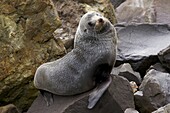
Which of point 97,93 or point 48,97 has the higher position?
point 97,93

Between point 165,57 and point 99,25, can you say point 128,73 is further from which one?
point 99,25

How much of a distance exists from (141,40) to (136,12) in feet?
5.97

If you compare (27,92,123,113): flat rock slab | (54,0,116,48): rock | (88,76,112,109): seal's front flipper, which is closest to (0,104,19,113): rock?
(27,92,123,113): flat rock slab

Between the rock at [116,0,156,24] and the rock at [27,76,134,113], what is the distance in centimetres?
455

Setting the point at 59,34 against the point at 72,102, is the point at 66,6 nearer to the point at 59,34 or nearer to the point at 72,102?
the point at 59,34

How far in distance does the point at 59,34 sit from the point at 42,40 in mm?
1239

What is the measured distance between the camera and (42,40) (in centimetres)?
660

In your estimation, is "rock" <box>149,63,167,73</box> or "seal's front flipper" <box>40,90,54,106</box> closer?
"seal's front flipper" <box>40,90,54,106</box>

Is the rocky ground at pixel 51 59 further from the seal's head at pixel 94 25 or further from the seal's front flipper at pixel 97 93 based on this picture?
the seal's head at pixel 94 25

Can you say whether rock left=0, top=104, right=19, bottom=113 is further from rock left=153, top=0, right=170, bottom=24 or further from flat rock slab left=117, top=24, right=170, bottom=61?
rock left=153, top=0, right=170, bottom=24

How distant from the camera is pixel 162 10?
403 inches

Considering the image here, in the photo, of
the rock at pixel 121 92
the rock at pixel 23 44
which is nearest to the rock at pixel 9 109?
→ the rock at pixel 23 44

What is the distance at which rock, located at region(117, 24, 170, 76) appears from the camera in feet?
25.0

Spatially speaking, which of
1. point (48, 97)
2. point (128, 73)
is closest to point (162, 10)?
point (128, 73)
